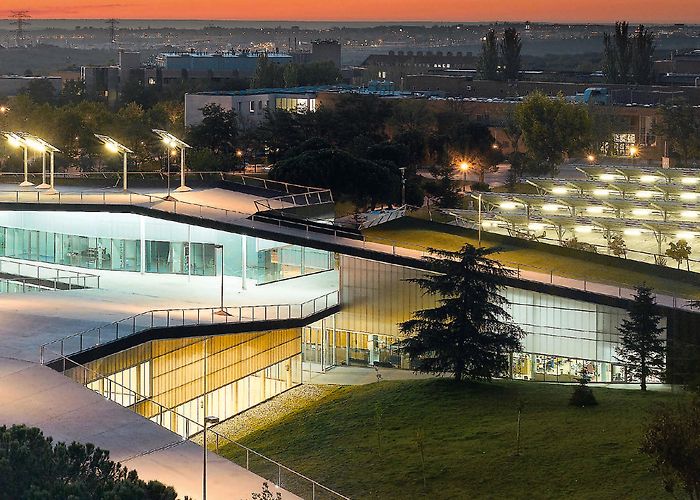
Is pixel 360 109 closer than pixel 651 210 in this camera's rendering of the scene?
No

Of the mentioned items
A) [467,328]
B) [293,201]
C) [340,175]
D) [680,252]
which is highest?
[340,175]

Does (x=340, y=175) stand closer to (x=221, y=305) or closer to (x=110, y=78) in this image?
(x=221, y=305)

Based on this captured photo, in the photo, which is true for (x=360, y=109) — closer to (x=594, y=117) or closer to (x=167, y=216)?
(x=594, y=117)

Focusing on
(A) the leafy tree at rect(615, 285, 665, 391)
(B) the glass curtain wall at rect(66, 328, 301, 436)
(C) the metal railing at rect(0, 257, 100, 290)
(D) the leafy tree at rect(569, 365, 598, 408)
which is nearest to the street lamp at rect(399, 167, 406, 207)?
(C) the metal railing at rect(0, 257, 100, 290)

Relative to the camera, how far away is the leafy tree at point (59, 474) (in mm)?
26984

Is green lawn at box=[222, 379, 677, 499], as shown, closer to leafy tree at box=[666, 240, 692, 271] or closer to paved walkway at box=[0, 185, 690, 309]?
paved walkway at box=[0, 185, 690, 309]

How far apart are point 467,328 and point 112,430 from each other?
16.2m

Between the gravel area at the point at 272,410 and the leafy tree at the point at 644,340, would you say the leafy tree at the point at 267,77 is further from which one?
the leafy tree at the point at 644,340

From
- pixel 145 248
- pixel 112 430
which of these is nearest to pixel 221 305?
pixel 145 248

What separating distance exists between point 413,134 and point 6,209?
44.8m

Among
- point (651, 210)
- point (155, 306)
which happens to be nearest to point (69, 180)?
point (155, 306)

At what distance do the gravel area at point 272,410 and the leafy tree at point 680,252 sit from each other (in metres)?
18.9

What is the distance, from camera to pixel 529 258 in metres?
63.6

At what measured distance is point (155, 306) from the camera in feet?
181
